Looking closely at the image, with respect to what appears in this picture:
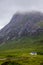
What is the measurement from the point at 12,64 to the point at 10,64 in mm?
1153

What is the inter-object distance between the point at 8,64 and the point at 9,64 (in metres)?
0.77

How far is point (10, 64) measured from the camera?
6988 cm

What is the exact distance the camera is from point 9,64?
70188 mm

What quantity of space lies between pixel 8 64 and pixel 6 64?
3.28 ft

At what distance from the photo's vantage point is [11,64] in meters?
69.1

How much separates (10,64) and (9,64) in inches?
20.2

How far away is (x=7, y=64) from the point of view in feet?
234

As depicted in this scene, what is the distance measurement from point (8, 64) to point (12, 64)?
2416mm

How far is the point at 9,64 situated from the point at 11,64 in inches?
53.5

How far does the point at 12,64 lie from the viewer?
6906 centimetres

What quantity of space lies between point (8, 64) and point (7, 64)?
77 centimetres

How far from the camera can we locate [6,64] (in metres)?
71.4

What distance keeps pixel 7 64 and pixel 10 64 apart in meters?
2.03
